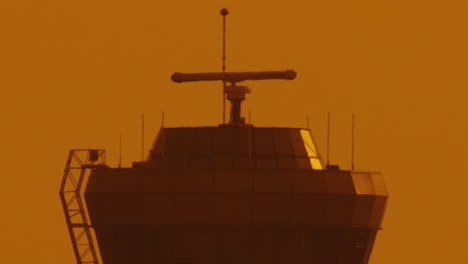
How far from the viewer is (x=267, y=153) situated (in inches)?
5290

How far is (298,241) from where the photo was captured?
134000 mm

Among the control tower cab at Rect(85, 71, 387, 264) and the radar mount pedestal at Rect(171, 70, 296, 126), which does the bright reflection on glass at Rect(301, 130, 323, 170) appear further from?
the radar mount pedestal at Rect(171, 70, 296, 126)

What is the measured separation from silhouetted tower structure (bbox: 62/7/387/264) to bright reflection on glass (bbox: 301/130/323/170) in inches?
2.0

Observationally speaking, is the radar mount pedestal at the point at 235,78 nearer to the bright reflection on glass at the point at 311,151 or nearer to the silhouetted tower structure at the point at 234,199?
the silhouetted tower structure at the point at 234,199

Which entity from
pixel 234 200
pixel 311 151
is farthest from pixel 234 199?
pixel 311 151

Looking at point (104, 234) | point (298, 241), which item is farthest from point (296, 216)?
point (104, 234)

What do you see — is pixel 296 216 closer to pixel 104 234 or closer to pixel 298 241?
pixel 298 241

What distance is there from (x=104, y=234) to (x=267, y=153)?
9838 millimetres

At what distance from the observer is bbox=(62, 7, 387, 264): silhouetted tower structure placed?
5217 inches

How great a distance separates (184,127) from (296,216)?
7.60 metres

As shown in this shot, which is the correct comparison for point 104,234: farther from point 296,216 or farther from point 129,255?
point 296,216

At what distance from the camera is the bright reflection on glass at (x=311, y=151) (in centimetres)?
13525

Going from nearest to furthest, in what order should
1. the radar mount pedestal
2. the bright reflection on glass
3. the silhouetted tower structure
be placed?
the silhouetted tower structure, the bright reflection on glass, the radar mount pedestal

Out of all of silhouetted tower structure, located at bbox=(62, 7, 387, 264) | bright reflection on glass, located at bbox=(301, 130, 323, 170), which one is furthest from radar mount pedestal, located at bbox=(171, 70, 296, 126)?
bright reflection on glass, located at bbox=(301, 130, 323, 170)
